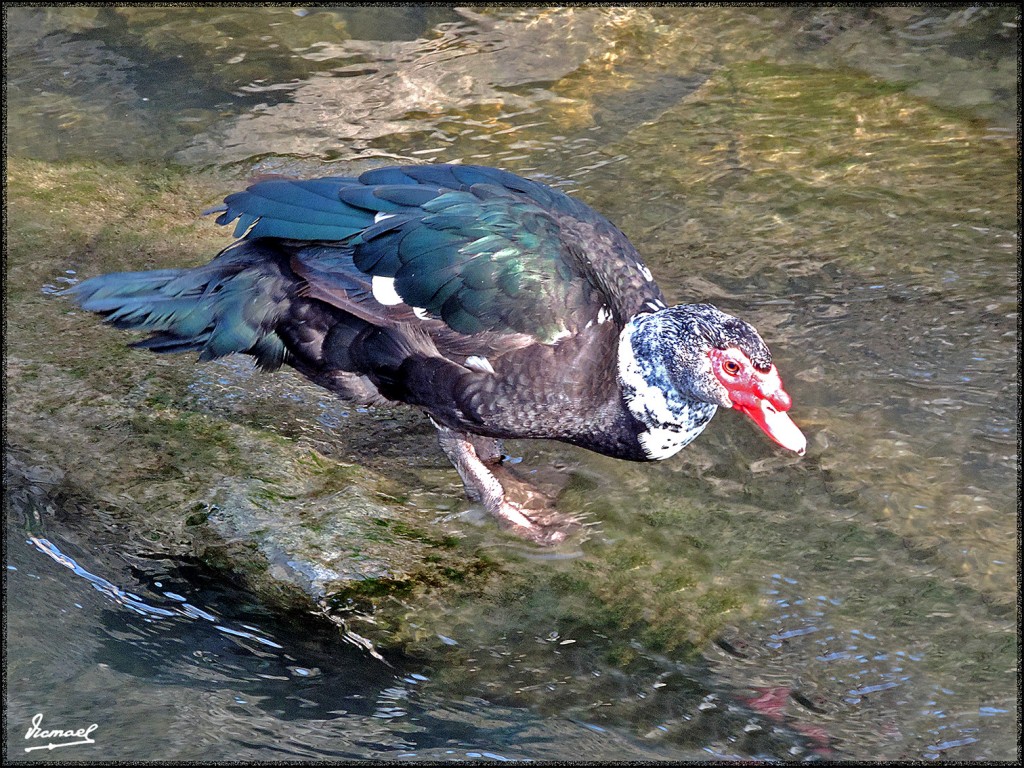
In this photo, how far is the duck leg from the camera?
394 cm

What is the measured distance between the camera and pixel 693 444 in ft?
14.1

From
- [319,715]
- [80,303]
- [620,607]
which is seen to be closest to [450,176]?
[80,303]

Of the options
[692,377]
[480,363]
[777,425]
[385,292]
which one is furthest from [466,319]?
[777,425]

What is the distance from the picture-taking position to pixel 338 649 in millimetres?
3594

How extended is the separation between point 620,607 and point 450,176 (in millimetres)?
1787

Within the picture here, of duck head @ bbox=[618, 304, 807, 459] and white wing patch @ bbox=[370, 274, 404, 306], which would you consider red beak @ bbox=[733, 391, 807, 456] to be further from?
white wing patch @ bbox=[370, 274, 404, 306]

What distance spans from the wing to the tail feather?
0.17m

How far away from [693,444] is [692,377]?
1.76ft

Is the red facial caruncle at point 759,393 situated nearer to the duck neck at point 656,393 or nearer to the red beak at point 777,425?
the red beak at point 777,425

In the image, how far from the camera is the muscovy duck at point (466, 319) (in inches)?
151

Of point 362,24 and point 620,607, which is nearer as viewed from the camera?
point 620,607

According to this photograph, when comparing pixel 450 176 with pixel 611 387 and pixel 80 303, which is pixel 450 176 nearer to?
pixel 611 387
